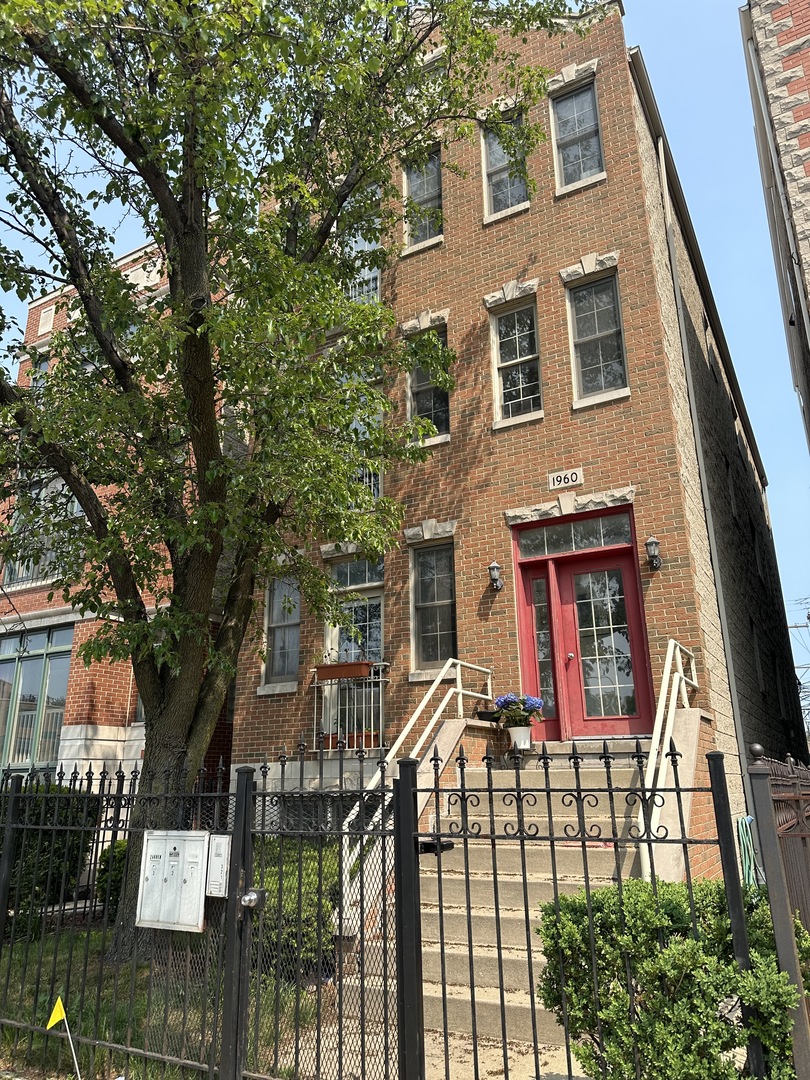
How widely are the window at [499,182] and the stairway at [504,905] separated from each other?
8.91 metres

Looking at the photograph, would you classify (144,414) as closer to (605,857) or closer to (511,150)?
(605,857)

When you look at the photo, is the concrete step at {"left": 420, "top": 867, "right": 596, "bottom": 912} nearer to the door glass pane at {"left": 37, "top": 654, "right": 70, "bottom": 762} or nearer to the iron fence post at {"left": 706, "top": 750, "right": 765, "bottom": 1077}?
the iron fence post at {"left": 706, "top": 750, "right": 765, "bottom": 1077}

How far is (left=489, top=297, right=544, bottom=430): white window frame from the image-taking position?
11.2 m

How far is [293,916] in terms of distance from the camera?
545 centimetres

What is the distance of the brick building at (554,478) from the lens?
9.88m

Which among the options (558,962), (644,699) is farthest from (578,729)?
(558,962)

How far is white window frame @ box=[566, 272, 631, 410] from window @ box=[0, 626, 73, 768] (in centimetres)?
1213

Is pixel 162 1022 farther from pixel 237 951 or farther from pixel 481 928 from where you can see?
pixel 481 928

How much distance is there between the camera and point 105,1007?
5891 mm

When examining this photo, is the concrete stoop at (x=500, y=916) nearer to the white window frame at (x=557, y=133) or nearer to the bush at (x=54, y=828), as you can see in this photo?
the bush at (x=54, y=828)

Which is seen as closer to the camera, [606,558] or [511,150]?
[606,558]

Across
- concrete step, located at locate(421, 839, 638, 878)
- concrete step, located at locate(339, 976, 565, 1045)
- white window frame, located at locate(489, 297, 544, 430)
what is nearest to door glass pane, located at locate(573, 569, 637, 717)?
white window frame, located at locate(489, 297, 544, 430)

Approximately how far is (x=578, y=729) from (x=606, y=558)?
2.26 m

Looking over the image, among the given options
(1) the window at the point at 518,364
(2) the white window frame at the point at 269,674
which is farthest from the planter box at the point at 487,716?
(1) the window at the point at 518,364
